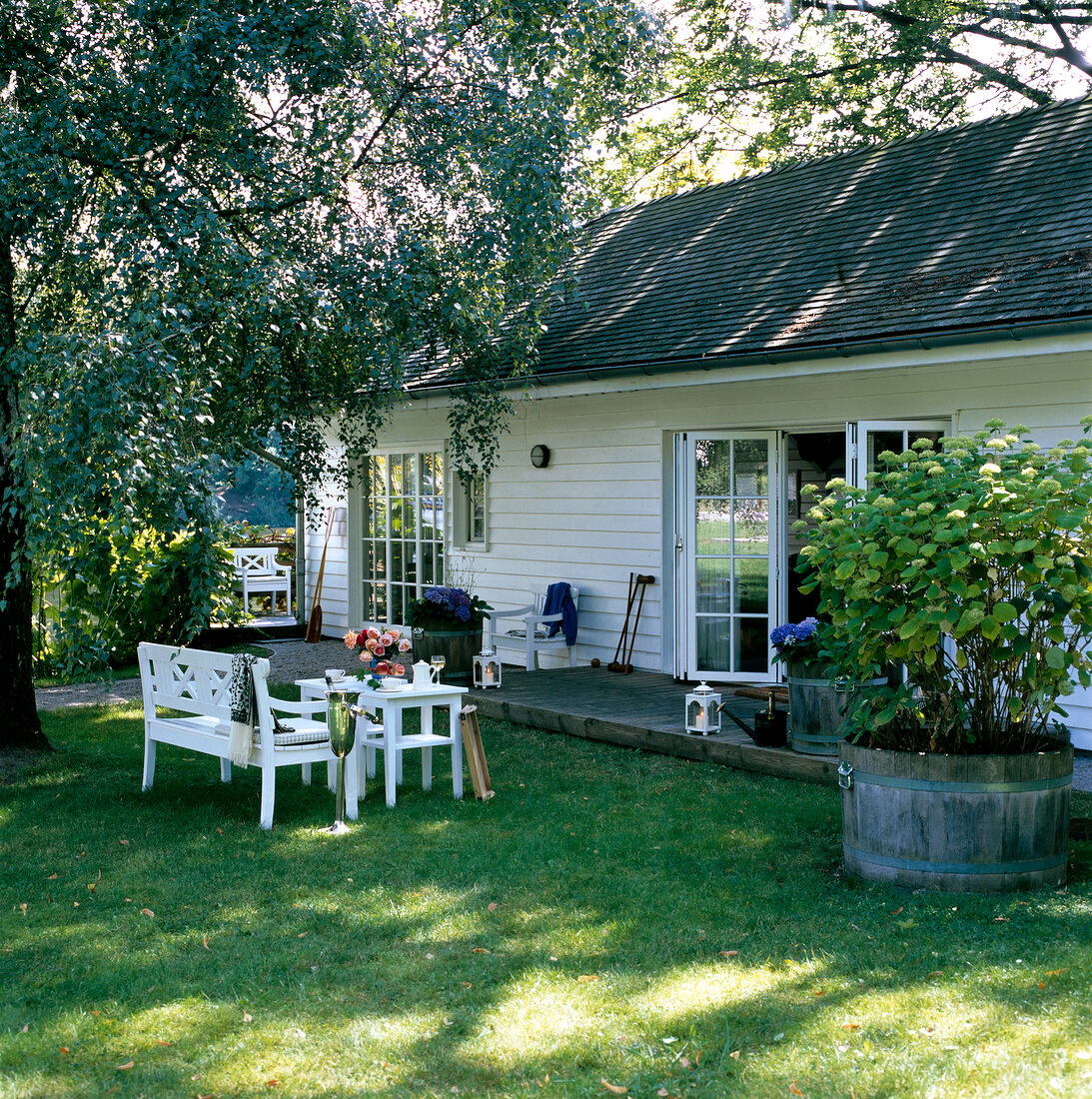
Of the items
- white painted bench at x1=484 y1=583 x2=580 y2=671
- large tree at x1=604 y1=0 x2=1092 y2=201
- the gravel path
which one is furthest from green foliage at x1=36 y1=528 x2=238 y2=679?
large tree at x1=604 y1=0 x2=1092 y2=201

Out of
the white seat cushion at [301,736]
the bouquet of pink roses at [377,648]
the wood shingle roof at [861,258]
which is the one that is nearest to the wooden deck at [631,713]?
the bouquet of pink roses at [377,648]

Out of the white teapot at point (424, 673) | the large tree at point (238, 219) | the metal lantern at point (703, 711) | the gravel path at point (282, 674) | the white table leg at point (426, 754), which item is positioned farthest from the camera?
the gravel path at point (282, 674)

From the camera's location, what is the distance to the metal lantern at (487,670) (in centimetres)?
945

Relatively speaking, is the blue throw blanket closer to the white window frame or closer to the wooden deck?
the wooden deck

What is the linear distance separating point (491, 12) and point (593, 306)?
11.7 feet

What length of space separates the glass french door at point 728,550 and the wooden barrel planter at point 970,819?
176 inches

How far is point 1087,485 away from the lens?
14.5ft

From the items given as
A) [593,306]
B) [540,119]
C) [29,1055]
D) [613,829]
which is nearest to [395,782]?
[613,829]

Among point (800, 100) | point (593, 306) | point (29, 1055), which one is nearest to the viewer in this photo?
point (29, 1055)

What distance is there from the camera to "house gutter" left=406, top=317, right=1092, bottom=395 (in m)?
6.94

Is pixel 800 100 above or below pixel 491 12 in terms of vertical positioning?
above

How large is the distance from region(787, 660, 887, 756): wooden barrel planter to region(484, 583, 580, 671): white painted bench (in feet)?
13.0

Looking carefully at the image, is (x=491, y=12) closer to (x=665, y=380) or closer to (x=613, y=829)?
(x=665, y=380)

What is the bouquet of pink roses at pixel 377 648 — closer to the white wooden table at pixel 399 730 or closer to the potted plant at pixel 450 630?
the white wooden table at pixel 399 730
